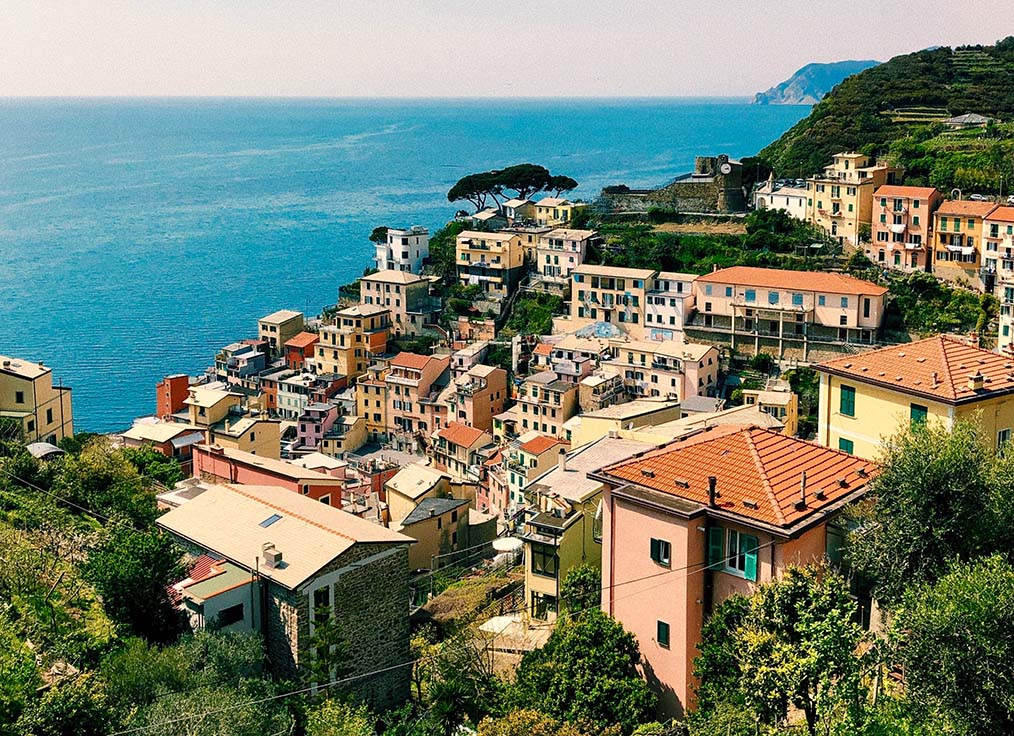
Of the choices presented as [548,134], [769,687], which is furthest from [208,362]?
[548,134]

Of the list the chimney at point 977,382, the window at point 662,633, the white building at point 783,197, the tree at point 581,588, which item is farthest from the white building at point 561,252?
the window at point 662,633

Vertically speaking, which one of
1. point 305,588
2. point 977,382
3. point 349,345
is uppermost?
point 977,382

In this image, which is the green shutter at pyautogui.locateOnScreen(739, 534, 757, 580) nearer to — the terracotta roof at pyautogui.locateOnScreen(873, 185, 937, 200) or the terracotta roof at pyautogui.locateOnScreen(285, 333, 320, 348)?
the terracotta roof at pyautogui.locateOnScreen(873, 185, 937, 200)

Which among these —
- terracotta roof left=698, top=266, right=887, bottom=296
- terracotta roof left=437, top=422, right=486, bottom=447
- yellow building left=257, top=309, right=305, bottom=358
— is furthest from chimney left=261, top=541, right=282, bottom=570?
yellow building left=257, top=309, right=305, bottom=358

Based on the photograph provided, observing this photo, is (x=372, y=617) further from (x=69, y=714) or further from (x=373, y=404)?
(x=373, y=404)

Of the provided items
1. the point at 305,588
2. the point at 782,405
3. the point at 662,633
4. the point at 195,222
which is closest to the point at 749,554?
the point at 662,633
